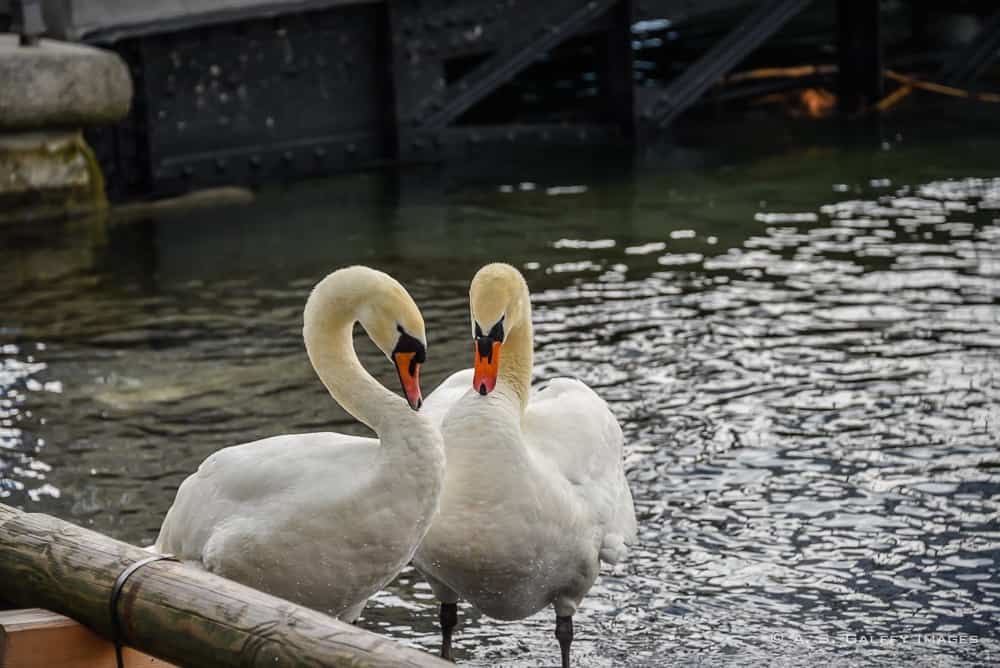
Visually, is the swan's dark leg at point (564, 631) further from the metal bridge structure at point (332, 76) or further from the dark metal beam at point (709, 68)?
the dark metal beam at point (709, 68)

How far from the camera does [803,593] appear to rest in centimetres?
581

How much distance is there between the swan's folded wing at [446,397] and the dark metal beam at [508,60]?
28.7 ft

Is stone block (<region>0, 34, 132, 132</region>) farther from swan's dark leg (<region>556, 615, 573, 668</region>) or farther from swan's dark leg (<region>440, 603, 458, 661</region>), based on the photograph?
swan's dark leg (<region>556, 615, 573, 668</region>)

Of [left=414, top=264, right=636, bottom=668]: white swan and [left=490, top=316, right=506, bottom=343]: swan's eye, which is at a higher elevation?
[left=490, top=316, right=506, bottom=343]: swan's eye

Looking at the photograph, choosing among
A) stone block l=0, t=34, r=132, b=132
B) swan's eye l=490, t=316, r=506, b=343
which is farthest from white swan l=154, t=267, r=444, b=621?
stone block l=0, t=34, r=132, b=132

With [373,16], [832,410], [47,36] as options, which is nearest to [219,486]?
[832,410]

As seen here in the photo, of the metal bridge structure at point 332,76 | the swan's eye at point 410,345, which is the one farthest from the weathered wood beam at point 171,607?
the metal bridge structure at point 332,76

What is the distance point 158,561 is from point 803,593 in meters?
2.54

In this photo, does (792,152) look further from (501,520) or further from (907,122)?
(501,520)

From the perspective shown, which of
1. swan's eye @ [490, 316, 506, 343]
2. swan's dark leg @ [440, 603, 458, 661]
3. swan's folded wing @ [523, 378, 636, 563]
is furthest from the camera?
swan's dark leg @ [440, 603, 458, 661]

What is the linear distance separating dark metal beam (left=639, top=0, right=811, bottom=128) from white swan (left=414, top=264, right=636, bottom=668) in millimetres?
10119

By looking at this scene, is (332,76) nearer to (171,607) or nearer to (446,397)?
(446,397)

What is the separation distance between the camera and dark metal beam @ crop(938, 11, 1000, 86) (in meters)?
16.6

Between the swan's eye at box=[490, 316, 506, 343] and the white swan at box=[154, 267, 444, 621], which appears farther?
the swan's eye at box=[490, 316, 506, 343]
